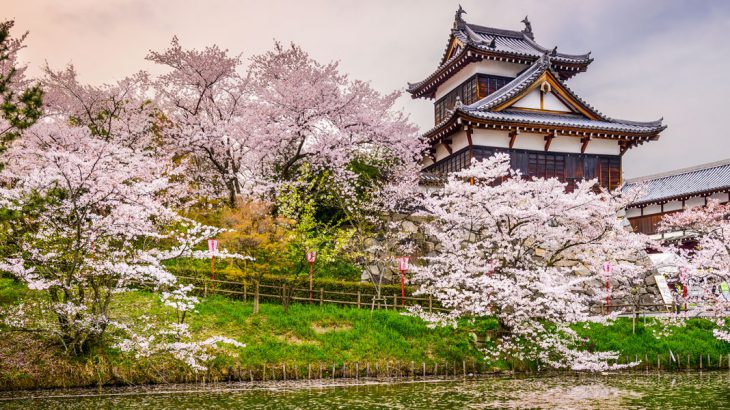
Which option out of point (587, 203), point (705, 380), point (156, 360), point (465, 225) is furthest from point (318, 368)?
point (705, 380)

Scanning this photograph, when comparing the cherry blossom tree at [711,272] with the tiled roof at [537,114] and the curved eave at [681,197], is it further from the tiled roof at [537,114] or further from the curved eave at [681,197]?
the curved eave at [681,197]

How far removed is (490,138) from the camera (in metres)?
30.2

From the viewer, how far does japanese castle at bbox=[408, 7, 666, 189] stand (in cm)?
2998

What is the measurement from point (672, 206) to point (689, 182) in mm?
2087

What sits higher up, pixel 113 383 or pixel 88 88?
pixel 88 88

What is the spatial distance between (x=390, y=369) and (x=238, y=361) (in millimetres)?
5060

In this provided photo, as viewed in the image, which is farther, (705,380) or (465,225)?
(465,225)

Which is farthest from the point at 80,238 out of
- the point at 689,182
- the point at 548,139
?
the point at 689,182

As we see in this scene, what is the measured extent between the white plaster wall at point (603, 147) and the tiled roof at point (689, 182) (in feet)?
27.8

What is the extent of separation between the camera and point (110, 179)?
1708 centimetres

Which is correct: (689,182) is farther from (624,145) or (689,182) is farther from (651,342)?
(651,342)

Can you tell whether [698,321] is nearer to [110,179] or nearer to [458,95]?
[458,95]

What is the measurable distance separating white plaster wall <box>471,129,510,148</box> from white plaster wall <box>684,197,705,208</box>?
19719mm

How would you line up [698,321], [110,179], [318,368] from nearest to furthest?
1. [110,179]
2. [318,368]
3. [698,321]
